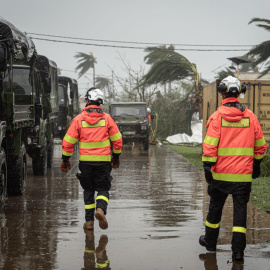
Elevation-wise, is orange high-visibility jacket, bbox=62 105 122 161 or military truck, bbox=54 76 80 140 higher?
orange high-visibility jacket, bbox=62 105 122 161

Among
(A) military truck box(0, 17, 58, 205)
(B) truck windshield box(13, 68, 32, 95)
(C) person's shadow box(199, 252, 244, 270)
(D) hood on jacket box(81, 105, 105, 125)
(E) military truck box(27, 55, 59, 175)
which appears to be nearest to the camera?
(C) person's shadow box(199, 252, 244, 270)

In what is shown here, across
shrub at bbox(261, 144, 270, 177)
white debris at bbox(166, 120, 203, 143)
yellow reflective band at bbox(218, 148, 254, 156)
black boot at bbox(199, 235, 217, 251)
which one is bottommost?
white debris at bbox(166, 120, 203, 143)

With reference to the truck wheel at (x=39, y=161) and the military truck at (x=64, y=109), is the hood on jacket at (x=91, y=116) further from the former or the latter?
the military truck at (x=64, y=109)

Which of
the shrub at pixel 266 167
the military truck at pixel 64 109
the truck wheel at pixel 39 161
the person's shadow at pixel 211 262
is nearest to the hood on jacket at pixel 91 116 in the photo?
the person's shadow at pixel 211 262

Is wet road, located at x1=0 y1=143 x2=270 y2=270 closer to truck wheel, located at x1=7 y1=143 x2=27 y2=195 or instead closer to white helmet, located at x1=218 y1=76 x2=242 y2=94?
truck wheel, located at x1=7 y1=143 x2=27 y2=195

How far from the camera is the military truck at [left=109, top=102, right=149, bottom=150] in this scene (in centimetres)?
2691

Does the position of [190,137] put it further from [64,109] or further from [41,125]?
[41,125]

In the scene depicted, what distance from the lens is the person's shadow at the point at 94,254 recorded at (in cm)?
637

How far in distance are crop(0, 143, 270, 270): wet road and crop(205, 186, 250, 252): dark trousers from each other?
0.17m

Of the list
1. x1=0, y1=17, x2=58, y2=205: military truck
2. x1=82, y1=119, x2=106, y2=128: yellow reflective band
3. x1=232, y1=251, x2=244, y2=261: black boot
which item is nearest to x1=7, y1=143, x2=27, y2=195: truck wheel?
x1=0, y1=17, x2=58, y2=205: military truck

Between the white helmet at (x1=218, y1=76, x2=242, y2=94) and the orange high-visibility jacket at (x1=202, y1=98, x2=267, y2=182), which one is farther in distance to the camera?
the white helmet at (x1=218, y1=76, x2=242, y2=94)

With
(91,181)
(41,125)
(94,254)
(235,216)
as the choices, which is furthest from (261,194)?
(94,254)

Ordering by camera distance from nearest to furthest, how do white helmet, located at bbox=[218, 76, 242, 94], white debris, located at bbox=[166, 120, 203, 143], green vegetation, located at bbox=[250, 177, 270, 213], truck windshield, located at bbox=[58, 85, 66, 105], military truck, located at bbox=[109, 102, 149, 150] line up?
white helmet, located at bbox=[218, 76, 242, 94] < green vegetation, located at bbox=[250, 177, 270, 213] < military truck, located at bbox=[109, 102, 149, 150] < truck windshield, located at bbox=[58, 85, 66, 105] < white debris, located at bbox=[166, 120, 203, 143]

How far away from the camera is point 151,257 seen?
6.69 metres
